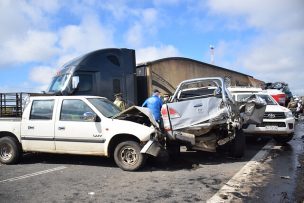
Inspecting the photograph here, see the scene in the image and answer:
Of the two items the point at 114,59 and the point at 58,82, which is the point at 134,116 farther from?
the point at 114,59

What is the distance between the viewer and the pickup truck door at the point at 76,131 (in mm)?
8047

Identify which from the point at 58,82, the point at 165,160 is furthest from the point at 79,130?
the point at 58,82

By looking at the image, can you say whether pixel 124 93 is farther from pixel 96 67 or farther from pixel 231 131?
pixel 231 131

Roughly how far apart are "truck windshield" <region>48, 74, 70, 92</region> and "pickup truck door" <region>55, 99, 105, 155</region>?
3949 mm

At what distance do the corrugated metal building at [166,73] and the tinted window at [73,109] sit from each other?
6521 millimetres

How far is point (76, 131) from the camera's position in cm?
819

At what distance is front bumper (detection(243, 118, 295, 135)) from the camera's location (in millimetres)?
11094

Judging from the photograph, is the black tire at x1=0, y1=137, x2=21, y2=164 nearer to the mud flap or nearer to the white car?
the mud flap

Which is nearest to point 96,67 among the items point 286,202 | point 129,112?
point 129,112

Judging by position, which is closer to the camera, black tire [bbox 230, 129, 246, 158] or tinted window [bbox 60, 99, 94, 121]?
tinted window [bbox 60, 99, 94, 121]

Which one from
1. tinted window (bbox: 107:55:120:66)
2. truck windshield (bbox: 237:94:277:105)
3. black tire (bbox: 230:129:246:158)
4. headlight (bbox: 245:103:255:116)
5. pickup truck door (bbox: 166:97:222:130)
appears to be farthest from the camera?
tinted window (bbox: 107:55:120:66)

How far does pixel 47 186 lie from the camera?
21.9ft

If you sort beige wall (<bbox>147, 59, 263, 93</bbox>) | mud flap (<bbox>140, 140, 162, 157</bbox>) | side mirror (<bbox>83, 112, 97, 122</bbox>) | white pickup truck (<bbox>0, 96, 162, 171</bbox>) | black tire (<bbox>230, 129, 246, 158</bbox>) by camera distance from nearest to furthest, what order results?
mud flap (<bbox>140, 140, 162, 157</bbox>), white pickup truck (<bbox>0, 96, 162, 171</bbox>), side mirror (<bbox>83, 112, 97, 122</bbox>), black tire (<bbox>230, 129, 246, 158</bbox>), beige wall (<bbox>147, 59, 263, 93</bbox>)

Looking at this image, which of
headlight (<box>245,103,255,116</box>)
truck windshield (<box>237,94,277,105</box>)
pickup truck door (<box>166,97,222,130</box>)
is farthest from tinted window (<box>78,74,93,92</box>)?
headlight (<box>245,103,255,116</box>)
